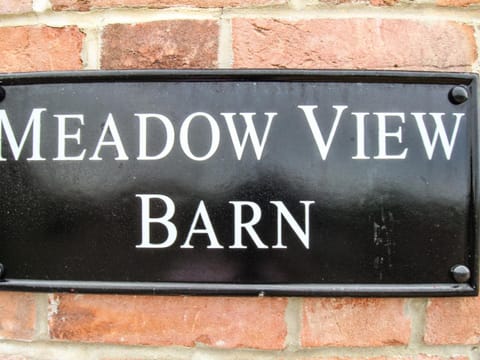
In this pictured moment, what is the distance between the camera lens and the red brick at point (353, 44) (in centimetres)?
56

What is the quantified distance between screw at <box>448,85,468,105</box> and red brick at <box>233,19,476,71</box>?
3 cm

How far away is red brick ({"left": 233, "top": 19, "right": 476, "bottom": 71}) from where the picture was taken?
0.56 m

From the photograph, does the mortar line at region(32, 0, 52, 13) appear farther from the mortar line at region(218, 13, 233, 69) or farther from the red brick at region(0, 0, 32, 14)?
the mortar line at region(218, 13, 233, 69)

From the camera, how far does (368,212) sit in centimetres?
55

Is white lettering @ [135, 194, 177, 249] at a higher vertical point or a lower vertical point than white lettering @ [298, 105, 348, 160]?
lower

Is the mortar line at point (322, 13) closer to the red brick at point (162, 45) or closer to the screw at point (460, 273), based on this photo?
the red brick at point (162, 45)

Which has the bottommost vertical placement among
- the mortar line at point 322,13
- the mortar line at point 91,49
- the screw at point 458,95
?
the screw at point 458,95

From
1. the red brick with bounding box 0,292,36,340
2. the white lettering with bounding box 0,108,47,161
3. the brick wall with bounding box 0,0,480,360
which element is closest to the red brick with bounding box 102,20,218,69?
the brick wall with bounding box 0,0,480,360

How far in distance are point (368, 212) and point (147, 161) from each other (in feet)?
0.90

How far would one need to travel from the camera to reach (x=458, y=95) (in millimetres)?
552

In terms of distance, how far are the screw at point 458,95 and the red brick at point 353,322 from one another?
0.83ft

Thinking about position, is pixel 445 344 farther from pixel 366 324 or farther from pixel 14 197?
pixel 14 197

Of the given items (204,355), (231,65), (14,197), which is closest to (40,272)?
(14,197)

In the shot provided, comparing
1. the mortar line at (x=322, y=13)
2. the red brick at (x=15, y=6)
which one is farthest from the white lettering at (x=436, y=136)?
the red brick at (x=15, y=6)
